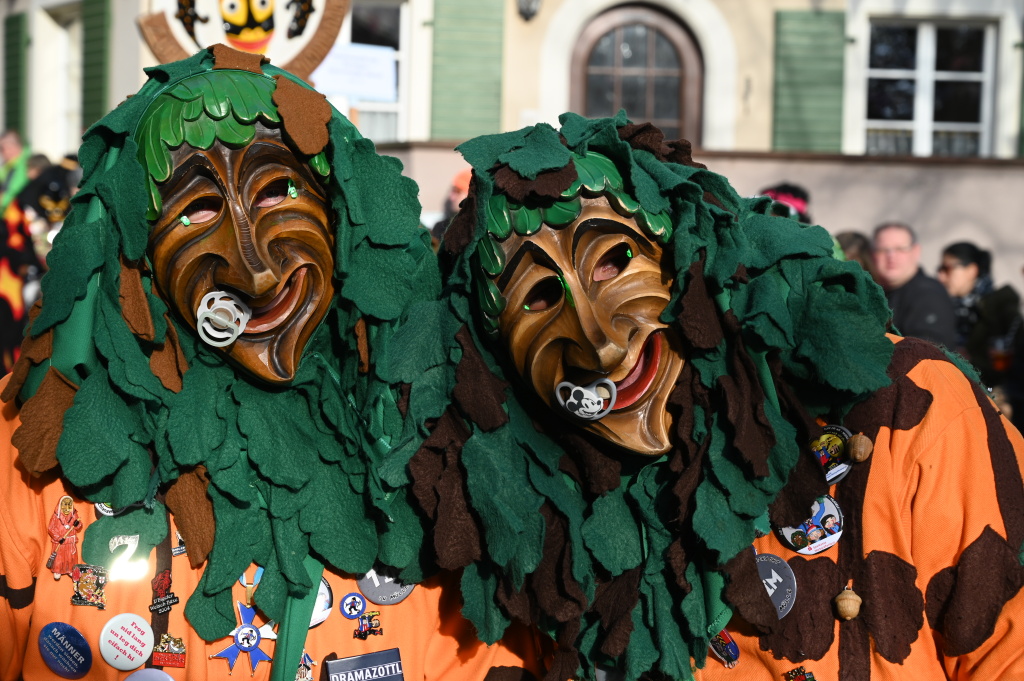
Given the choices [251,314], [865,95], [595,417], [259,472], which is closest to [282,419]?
[259,472]

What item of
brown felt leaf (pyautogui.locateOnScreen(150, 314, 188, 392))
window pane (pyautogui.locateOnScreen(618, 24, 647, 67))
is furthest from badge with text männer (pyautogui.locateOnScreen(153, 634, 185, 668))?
window pane (pyautogui.locateOnScreen(618, 24, 647, 67))

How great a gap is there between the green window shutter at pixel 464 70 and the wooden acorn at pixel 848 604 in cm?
684

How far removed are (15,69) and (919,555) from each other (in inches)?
425

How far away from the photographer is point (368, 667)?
2320mm

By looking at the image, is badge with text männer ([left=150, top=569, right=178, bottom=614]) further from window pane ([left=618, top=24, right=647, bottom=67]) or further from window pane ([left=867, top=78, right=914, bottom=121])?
window pane ([left=867, top=78, right=914, bottom=121])

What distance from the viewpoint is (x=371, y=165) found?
7.84 feet

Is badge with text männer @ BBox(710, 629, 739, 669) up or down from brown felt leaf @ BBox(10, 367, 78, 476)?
down

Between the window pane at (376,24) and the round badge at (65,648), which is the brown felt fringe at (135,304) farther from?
the window pane at (376,24)

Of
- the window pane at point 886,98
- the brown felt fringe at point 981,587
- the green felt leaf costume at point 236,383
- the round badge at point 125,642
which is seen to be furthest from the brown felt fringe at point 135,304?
the window pane at point 886,98

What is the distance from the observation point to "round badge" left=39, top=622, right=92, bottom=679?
7.34 ft

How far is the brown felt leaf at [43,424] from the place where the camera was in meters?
2.22

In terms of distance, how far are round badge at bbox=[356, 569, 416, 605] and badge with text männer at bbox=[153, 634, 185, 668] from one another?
1.23 feet

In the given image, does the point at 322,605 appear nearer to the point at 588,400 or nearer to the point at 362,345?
the point at 362,345

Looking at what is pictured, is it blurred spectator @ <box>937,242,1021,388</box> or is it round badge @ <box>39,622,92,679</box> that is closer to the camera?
round badge @ <box>39,622,92,679</box>
